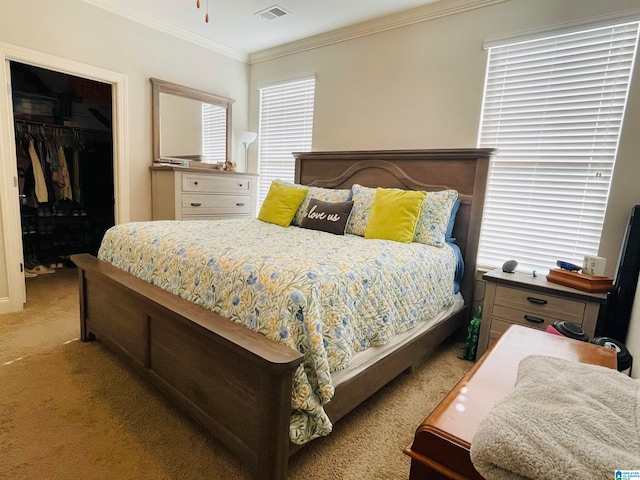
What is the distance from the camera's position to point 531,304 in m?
2.21

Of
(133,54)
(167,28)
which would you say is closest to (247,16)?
(167,28)

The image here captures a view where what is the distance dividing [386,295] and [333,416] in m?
0.62

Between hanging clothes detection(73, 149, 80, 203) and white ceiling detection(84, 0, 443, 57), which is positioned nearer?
white ceiling detection(84, 0, 443, 57)

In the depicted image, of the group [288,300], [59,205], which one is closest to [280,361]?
[288,300]

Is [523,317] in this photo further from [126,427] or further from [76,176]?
[76,176]

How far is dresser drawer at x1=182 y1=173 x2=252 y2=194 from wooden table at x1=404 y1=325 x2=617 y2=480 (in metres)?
3.17

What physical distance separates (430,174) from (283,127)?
2068 mm

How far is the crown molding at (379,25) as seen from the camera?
2.86 metres

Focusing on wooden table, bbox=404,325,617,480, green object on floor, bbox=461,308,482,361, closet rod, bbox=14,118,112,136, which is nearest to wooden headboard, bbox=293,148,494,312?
green object on floor, bbox=461,308,482,361

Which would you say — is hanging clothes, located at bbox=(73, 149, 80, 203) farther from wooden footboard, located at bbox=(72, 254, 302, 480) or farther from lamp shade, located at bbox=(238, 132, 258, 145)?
wooden footboard, located at bbox=(72, 254, 302, 480)

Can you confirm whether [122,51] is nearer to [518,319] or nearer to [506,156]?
[506,156]

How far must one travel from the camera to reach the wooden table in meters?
0.72

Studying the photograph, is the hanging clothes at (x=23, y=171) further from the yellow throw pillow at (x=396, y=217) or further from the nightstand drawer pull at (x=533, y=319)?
the nightstand drawer pull at (x=533, y=319)

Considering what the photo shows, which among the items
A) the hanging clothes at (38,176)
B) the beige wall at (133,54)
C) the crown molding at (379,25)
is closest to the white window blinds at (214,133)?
the beige wall at (133,54)
